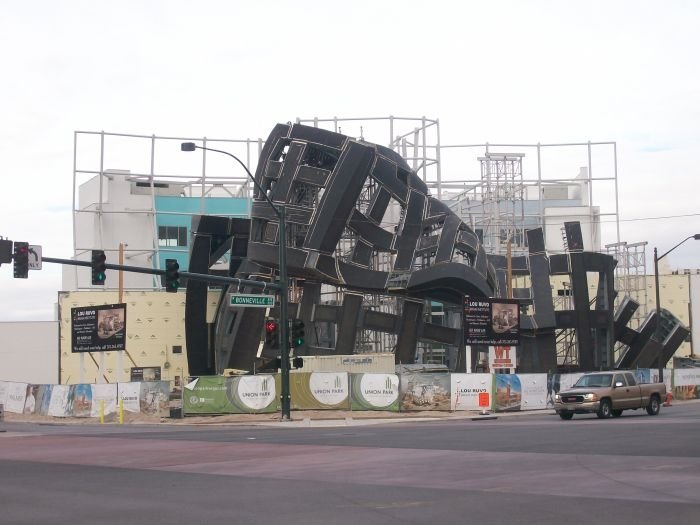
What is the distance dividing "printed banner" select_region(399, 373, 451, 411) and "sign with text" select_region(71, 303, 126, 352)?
1580 cm

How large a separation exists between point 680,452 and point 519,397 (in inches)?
1053

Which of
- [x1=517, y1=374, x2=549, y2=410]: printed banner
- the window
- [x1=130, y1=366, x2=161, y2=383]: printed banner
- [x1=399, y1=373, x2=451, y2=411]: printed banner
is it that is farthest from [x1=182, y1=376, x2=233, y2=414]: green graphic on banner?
the window

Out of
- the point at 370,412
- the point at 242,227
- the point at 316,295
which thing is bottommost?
the point at 370,412

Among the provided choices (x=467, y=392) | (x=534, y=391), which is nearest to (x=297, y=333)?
(x=467, y=392)

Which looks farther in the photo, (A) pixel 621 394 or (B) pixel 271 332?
(B) pixel 271 332

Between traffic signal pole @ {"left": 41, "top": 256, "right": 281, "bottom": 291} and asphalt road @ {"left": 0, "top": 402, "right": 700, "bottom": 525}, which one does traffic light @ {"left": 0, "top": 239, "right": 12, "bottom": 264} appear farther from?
asphalt road @ {"left": 0, "top": 402, "right": 700, "bottom": 525}

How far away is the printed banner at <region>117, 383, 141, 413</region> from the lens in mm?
49250

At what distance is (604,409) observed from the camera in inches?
1411

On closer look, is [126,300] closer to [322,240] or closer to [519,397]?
[322,240]

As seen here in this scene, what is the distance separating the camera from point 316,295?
5828 cm

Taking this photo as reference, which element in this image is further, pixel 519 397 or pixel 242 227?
pixel 242 227

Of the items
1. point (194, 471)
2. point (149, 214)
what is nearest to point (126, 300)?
point (149, 214)

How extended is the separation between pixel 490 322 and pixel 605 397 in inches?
512

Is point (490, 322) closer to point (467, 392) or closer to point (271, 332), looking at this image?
point (467, 392)
